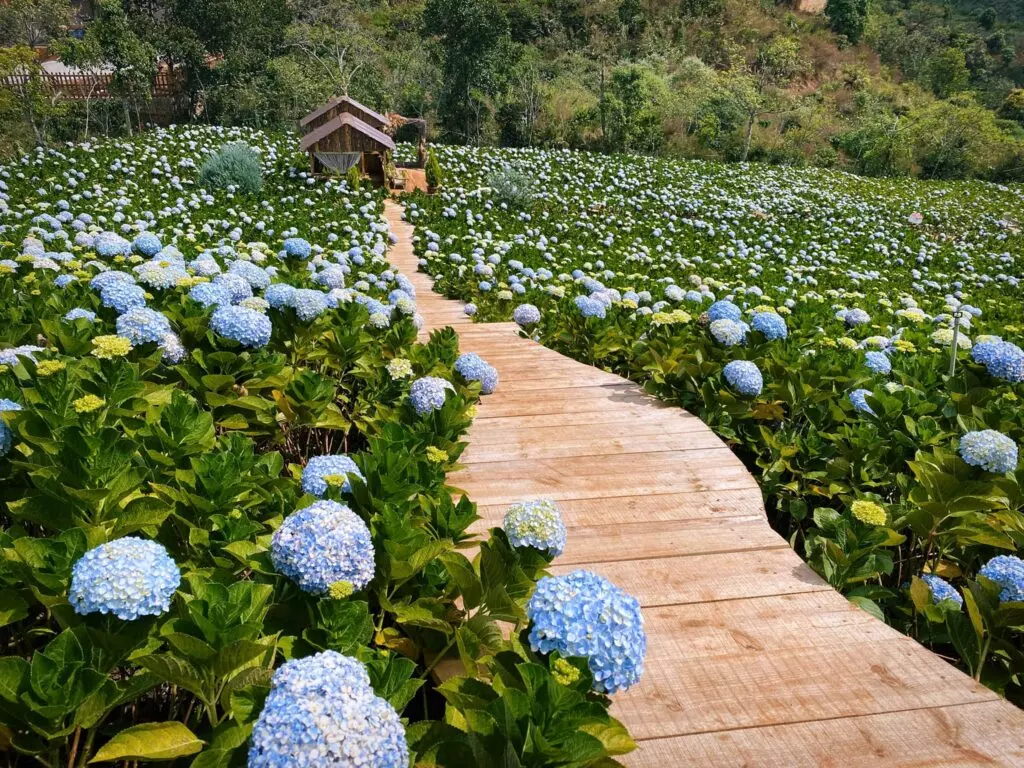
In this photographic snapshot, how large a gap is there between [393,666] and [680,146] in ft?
95.3

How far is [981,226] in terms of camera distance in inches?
650

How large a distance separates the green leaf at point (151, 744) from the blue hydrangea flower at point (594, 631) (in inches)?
24.3

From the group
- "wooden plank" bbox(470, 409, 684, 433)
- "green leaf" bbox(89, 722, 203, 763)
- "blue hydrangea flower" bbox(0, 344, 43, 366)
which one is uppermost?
"blue hydrangea flower" bbox(0, 344, 43, 366)

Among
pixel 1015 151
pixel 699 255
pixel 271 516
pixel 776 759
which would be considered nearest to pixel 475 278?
pixel 699 255

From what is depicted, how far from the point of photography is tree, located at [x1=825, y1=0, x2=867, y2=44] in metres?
54.0

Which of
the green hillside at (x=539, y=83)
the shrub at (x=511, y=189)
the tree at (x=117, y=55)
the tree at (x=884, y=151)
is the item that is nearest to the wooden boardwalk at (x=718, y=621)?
the shrub at (x=511, y=189)

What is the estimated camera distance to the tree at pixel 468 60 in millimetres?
25719

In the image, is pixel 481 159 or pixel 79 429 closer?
pixel 79 429

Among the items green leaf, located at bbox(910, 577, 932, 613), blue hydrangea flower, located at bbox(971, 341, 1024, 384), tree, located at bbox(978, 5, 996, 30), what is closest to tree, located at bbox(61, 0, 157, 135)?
blue hydrangea flower, located at bbox(971, 341, 1024, 384)

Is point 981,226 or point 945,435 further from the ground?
point 945,435

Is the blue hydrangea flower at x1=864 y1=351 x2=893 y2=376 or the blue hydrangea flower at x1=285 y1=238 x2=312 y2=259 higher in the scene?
the blue hydrangea flower at x1=285 y1=238 x2=312 y2=259

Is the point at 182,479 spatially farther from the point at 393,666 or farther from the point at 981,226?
the point at 981,226

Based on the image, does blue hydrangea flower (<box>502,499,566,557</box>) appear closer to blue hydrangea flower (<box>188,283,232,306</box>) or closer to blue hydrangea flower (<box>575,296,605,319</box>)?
blue hydrangea flower (<box>188,283,232,306</box>)

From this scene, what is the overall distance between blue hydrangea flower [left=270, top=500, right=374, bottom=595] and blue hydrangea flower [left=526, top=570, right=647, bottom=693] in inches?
15.9
